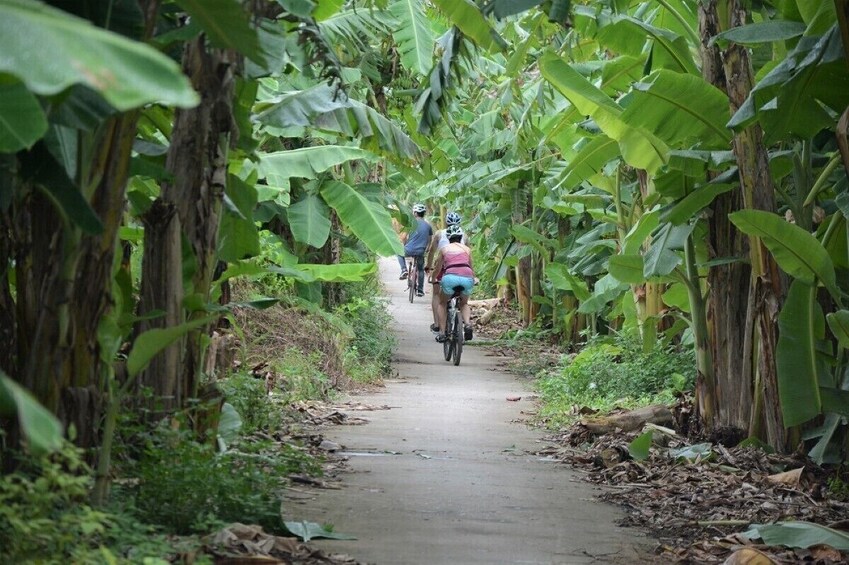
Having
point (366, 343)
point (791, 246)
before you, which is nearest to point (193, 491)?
point (791, 246)

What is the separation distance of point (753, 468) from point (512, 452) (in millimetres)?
2086

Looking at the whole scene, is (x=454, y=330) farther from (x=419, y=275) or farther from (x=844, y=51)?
(x=419, y=275)

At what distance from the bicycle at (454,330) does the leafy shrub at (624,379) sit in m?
3.60

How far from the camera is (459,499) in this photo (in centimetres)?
731

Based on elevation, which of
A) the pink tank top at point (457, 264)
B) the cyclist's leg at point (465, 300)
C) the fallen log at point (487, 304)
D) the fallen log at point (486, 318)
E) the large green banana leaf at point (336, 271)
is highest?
the pink tank top at point (457, 264)

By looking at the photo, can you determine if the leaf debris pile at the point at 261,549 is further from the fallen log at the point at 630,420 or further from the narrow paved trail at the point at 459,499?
the fallen log at the point at 630,420

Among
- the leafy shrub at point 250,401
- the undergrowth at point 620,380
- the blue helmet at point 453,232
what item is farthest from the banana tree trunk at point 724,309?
the blue helmet at point 453,232

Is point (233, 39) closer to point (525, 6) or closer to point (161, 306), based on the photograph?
point (161, 306)

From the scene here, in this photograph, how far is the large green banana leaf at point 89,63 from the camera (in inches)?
107

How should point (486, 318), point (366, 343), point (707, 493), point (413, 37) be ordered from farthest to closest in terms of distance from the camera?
point (486, 318) → point (366, 343) → point (413, 37) → point (707, 493)

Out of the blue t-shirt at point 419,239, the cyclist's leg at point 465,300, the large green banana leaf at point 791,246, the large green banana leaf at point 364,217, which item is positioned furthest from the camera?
the blue t-shirt at point 419,239

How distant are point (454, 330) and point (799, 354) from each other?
10164mm

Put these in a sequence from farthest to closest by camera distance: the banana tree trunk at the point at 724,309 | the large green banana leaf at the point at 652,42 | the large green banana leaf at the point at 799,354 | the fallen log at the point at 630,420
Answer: the fallen log at the point at 630,420, the large green banana leaf at the point at 652,42, the banana tree trunk at the point at 724,309, the large green banana leaf at the point at 799,354

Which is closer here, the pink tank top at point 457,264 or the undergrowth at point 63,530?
the undergrowth at point 63,530
